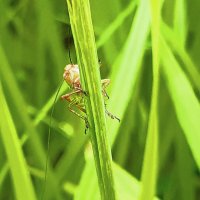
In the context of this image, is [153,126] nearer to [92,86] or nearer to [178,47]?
[92,86]

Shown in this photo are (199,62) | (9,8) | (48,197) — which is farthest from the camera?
(9,8)

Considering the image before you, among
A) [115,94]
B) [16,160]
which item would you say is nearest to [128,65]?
[115,94]

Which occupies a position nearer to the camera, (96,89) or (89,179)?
(96,89)

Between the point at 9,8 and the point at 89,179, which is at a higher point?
the point at 9,8

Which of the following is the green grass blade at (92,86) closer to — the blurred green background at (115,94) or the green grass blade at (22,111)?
the blurred green background at (115,94)

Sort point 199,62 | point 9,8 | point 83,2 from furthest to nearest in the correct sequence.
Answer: point 9,8 < point 199,62 < point 83,2

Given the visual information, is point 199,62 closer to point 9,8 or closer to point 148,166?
point 9,8

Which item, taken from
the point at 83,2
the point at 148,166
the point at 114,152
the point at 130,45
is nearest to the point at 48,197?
the point at 114,152
